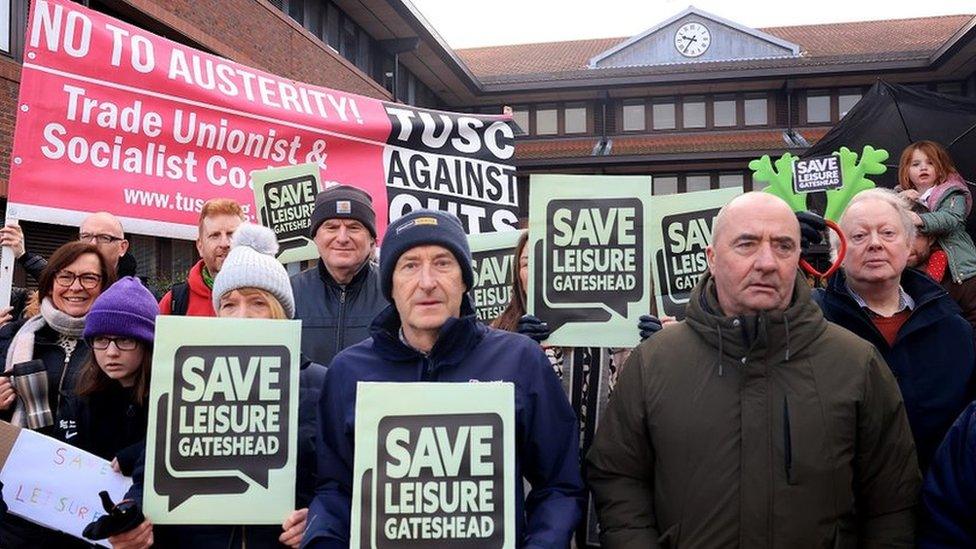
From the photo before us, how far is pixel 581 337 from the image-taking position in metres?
3.04

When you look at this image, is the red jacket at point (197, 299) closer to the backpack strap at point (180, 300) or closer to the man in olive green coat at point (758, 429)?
the backpack strap at point (180, 300)

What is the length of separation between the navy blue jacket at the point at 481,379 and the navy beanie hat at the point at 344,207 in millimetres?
1429

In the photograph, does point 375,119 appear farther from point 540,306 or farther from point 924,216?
point 924,216

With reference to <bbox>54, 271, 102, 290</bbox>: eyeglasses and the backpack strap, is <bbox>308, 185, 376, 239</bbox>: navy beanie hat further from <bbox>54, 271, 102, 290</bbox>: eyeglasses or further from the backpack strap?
<bbox>54, 271, 102, 290</bbox>: eyeglasses

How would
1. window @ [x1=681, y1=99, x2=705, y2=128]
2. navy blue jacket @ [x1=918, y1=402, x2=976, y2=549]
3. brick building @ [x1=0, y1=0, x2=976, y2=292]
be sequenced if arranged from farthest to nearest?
window @ [x1=681, y1=99, x2=705, y2=128]
brick building @ [x1=0, y1=0, x2=976, y2=292]
navy blue jacket @ [x1=918, y1=402, x2=976, y2=549]

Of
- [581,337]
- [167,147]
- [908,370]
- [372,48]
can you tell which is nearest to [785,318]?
[908,370]

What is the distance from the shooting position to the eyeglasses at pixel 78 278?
3199 millimetres

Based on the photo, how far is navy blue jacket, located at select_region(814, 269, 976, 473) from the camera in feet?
8.12

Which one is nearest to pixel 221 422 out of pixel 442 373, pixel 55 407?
pixel 442 373

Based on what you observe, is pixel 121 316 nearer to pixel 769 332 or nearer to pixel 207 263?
pixel 207 263

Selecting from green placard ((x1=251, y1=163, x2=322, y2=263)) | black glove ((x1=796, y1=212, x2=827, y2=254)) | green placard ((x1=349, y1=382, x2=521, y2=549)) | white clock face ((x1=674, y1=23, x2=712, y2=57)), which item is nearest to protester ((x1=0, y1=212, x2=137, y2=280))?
green placard ((x1=251, y1=163, x2=322, y2=263))

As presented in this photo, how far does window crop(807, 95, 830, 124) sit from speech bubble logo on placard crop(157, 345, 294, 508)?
25.8 meters

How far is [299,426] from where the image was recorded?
8.19 feet

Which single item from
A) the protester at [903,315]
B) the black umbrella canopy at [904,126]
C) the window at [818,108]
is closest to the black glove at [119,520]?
the protester at [903,315]
